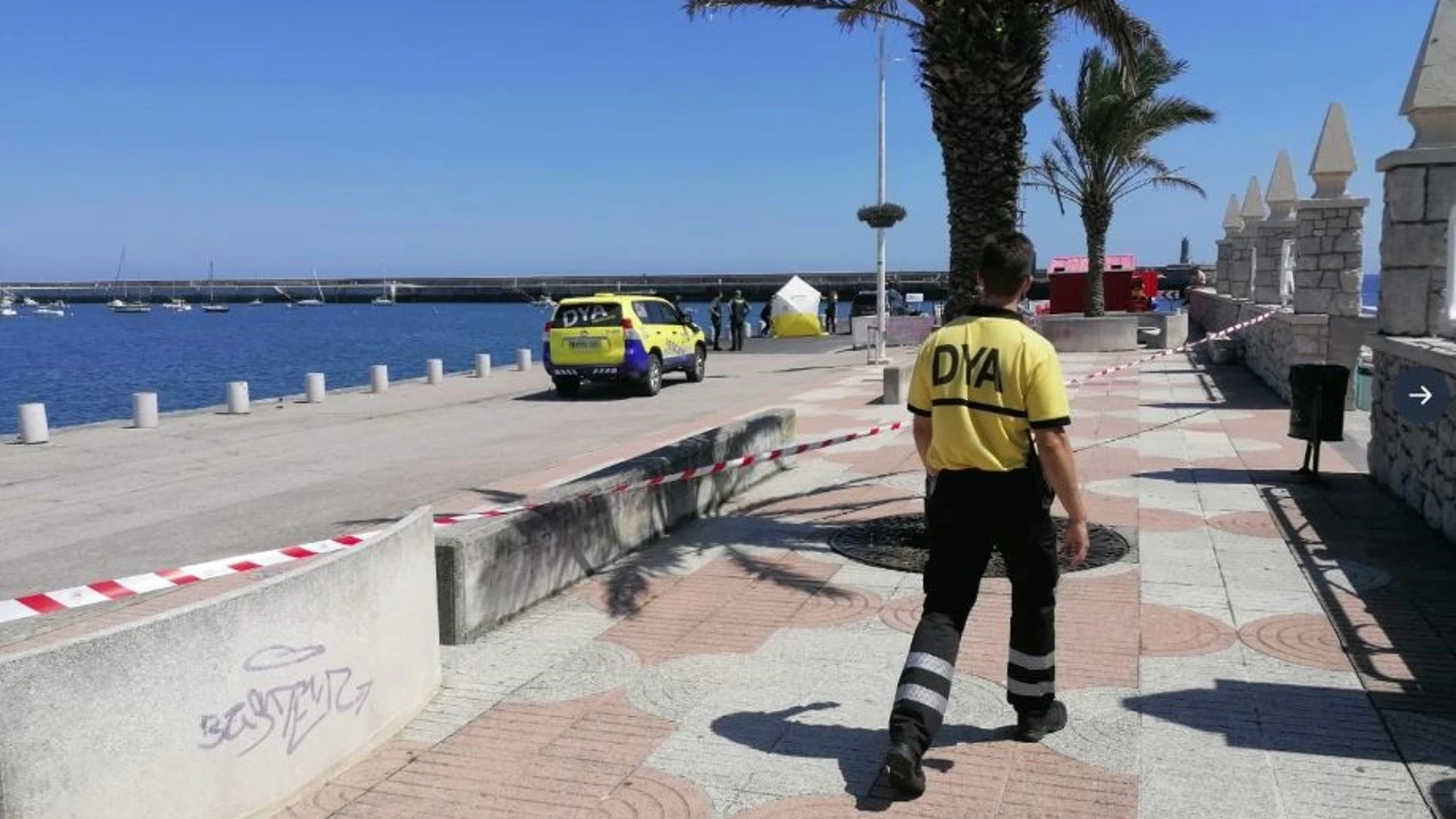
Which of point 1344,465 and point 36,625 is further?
point 1344,465

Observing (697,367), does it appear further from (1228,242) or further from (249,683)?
(249,683)

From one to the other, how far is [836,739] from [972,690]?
32.4 inches

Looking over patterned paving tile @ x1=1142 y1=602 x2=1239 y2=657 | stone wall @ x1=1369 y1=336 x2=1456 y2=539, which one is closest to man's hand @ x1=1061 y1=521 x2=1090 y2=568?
patterned paving tile @ x1=1142 y1=602 x2=1239 y2=657

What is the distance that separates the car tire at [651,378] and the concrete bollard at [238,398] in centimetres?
698

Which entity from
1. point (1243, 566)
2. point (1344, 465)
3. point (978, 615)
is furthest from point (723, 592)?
point (1344, 465)

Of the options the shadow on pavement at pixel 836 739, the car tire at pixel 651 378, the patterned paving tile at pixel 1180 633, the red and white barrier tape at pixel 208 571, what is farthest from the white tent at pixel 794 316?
the shadow on pavement at pixel 836 739

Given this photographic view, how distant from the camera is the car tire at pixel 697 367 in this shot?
77.0 ft

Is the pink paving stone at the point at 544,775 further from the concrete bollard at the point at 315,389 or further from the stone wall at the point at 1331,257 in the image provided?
the concrete bollard at the point at 315,389

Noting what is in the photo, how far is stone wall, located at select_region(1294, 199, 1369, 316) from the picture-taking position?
14.6 metres

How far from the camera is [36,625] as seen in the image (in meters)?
6.65

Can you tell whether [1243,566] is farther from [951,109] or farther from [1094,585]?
[951,109]

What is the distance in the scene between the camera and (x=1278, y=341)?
1574 centimetres

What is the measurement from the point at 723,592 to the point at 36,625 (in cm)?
411

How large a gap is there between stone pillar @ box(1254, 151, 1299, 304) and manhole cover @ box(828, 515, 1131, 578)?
1287 cm
